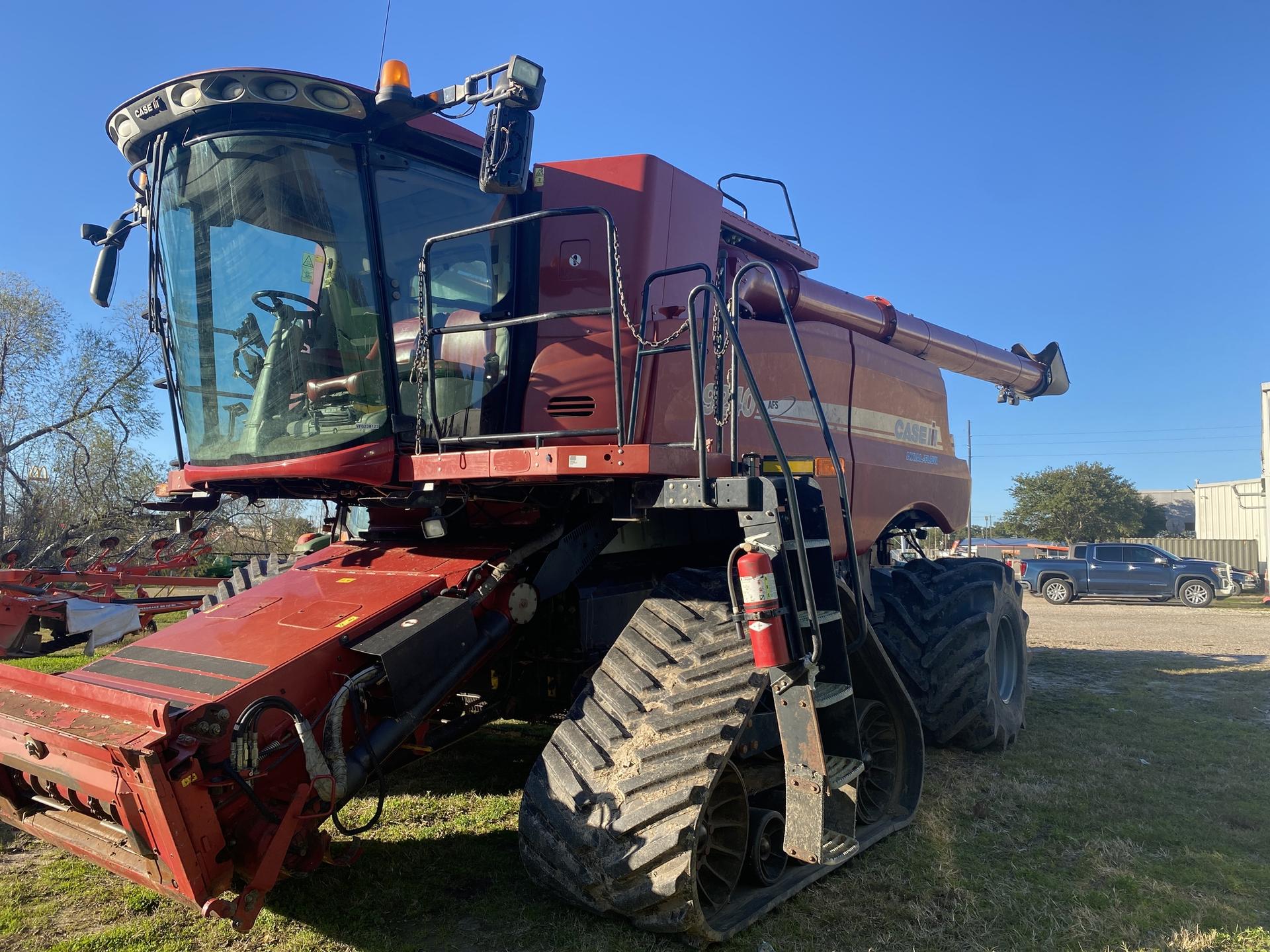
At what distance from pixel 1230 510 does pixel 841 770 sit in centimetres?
4199

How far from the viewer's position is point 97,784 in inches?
118

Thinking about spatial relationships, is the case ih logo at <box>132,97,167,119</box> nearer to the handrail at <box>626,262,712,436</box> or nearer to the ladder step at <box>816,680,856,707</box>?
the handrail at <box>626,262,712,436</box>

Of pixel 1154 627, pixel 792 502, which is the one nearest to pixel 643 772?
pixel 792 502

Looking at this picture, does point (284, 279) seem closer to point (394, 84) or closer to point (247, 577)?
point (394, 84)

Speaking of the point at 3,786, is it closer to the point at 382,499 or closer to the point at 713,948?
the point at 382,499

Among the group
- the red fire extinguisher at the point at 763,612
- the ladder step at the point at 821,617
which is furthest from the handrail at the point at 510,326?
the ladder step at the point at 821,617

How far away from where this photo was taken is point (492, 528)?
5039 mm

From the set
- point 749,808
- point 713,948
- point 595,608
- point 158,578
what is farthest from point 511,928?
point 158,578

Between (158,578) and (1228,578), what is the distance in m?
26.0

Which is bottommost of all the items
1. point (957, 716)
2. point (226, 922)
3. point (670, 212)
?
point (226, 922)

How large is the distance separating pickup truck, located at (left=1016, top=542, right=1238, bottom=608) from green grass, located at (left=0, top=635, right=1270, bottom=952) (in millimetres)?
18342

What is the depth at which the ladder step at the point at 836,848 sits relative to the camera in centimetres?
347

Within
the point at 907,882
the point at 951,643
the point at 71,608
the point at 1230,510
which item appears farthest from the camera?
the point at 1230,510

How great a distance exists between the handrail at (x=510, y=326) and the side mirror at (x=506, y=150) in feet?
0.56
